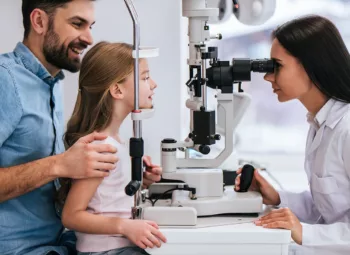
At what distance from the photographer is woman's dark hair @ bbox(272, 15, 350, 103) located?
1815 millimetres

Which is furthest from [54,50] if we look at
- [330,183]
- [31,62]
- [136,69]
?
[330,183]

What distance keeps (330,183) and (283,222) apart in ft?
0.78

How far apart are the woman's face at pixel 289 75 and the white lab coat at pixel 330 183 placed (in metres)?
0.09

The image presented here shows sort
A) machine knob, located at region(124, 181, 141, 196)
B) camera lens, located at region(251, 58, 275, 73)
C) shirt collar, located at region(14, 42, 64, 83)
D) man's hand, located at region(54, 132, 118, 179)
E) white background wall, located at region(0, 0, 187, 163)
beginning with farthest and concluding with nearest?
1. white background wall, located at region(0, 0, 187, 163)
2. shirt collar, located at region(14, 42, 64, 83)
3. camera lens, located at region(251, 58, 275, 73)
4. man's hand, located at region(54, 132, 118, 179)
5. machine knob, located at region(124, 181, 141, 196)

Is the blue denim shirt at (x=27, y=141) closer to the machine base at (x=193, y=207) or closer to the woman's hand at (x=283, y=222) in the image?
the machine base at (x=193, y=207)

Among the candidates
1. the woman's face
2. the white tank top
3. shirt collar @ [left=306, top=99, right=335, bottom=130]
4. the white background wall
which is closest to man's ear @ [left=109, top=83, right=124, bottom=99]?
the white tank top

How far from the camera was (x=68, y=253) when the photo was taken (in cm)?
192

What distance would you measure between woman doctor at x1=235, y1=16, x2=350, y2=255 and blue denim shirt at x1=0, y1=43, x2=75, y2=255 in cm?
58

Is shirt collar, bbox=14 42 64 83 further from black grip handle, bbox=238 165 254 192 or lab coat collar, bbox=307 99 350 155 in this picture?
lab coat collar, bbox=307 99 350 155

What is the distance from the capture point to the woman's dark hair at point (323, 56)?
1.82 meters

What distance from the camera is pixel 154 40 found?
2.86 m

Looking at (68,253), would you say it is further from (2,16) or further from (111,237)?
(2,16)

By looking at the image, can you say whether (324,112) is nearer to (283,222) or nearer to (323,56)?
(323,56)

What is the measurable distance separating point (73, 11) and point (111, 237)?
0.71 metres
